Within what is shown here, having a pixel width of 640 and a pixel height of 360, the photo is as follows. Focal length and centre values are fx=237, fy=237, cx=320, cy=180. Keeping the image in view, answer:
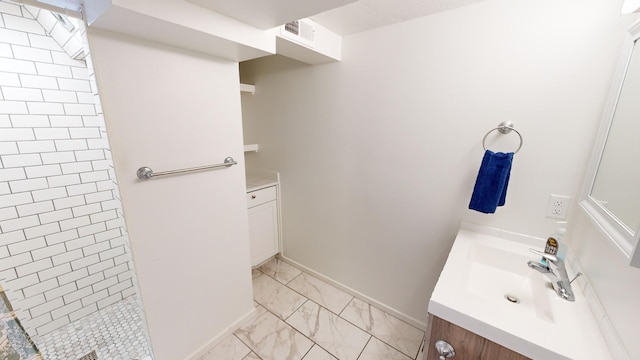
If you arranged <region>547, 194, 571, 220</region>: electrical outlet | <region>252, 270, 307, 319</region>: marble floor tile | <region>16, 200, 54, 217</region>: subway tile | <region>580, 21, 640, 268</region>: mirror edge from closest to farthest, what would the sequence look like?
<region>580, 21, 640, 268</region>: mirror edge → <region>547, 194, 571, 220</region>: electrical outlet → <region>16, 200, 54, 217</region>: subway tile → <region>252, 270, 307, 319</region>: marble floor tile

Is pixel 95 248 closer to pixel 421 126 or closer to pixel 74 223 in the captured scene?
pixel 74 223

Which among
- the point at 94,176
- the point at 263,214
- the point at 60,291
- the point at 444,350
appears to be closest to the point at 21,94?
the point at 94,176

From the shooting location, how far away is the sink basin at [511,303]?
2.36 feet

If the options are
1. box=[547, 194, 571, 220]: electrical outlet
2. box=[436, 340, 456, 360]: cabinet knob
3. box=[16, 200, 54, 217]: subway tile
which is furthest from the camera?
box=[16, 200, 54, 217]: subway tile

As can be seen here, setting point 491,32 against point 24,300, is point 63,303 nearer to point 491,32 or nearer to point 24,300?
point 24,300

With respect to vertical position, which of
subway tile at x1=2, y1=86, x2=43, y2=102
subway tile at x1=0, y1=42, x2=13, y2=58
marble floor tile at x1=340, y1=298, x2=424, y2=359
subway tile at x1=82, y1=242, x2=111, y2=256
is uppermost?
subway tile at x1=0, y1=42, x2=13, y2=58

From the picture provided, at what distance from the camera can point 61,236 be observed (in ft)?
5.02

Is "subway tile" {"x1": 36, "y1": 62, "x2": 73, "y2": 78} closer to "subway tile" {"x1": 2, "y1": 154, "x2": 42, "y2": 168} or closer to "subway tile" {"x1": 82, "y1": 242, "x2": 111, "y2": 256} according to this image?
"subway tile" {"x1": 2, "y1": 154, "x2": 42, "y2": 168}

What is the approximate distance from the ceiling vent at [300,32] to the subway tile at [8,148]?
1606 mm

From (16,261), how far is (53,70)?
3.77 ft

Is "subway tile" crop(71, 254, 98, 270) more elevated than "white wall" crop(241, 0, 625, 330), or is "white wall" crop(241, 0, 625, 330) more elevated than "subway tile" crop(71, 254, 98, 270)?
"white wall" crop(241, 0, 625, 330)

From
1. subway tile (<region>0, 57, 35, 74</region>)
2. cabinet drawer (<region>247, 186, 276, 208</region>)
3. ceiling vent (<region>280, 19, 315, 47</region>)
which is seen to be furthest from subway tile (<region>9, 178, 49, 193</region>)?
ceiling vent (<region>280, 19, 315, 47</region>)

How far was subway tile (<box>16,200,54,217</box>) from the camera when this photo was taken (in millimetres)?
1373

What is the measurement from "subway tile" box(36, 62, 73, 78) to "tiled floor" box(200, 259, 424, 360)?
1.97 m
